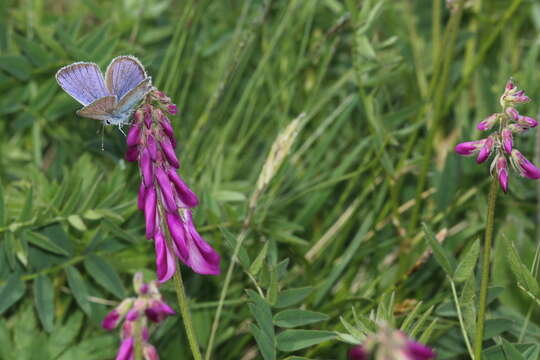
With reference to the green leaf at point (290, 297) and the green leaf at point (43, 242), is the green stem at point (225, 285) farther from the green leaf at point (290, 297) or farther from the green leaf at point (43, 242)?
the green leaf at point (43, 242)

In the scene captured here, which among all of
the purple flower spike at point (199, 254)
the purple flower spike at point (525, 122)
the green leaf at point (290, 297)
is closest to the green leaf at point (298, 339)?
the green leaf at point (290, 297)

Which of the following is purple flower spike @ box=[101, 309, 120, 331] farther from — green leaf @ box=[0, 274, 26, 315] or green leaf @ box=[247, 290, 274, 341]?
green leaf @ box=[0, 274, 26, 315]

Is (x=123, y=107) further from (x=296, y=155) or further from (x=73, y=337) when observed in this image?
(x=296, y=155)

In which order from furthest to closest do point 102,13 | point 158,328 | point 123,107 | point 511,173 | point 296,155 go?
point 102,13
point 296,155
point 511,173
point 158,328
point 123,107

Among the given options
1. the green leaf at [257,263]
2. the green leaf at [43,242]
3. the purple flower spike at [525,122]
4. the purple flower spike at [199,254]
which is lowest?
the green leaf at [257,263]

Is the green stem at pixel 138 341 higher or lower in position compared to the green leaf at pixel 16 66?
lower

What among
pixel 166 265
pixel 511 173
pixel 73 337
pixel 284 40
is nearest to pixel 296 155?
pixel 284 40
